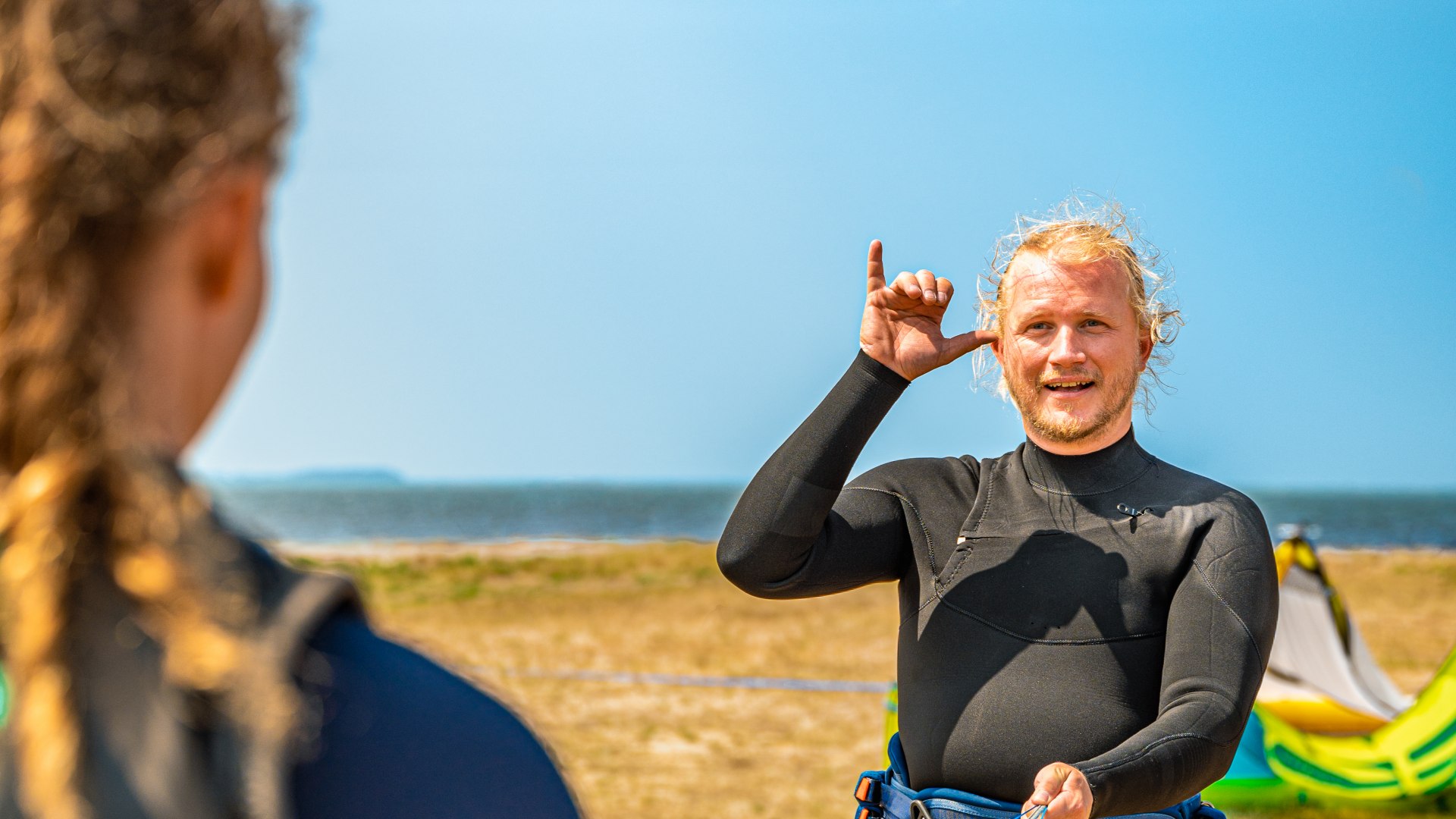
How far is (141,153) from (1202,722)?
6.25ft

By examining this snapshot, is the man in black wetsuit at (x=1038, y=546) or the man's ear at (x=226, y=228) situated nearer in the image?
the man's ear at (x=226, y=228)

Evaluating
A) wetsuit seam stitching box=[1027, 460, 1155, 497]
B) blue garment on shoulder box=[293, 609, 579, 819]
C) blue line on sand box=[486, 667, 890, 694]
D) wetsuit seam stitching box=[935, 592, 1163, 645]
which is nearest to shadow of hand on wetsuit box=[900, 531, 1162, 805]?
wetsuit seam stitching box=[935, 592, 1163, 645]

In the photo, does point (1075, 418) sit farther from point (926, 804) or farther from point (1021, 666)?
point (926, 804)

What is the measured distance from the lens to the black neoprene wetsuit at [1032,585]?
86.8 inches

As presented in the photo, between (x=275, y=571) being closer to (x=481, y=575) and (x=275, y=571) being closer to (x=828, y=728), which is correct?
(x=828, y=728)

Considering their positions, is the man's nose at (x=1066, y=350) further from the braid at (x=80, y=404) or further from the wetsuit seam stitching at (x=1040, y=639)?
the braid at (x=80, y=404)

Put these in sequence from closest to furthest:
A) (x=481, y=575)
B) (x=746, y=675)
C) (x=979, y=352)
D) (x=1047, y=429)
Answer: (x=1047, y=429) < (x=979, y=352) < (x=746, y=675) < (x=481, y=575)

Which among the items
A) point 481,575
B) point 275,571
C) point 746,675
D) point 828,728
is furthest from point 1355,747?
point 481,575

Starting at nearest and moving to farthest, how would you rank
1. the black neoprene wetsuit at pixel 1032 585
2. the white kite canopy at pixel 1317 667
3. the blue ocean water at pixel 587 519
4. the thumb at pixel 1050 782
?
the thumb at pixel 1050 782 < the black neoprene wetsuit at pixel 1032 585 < the white kite canopy at pixel 1317 667 < the blue ocean water at pixel 587 519

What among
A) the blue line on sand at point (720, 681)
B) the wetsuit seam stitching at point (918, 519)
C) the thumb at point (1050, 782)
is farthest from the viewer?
the blue line on sand at point (720, 681)

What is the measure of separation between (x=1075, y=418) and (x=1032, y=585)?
36 centimetres

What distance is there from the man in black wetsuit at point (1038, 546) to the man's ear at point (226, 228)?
1647 mm

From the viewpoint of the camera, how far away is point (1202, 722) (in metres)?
2.08

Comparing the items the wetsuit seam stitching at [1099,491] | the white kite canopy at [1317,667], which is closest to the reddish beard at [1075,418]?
the wetsuit seam stitching at [1099,491]
